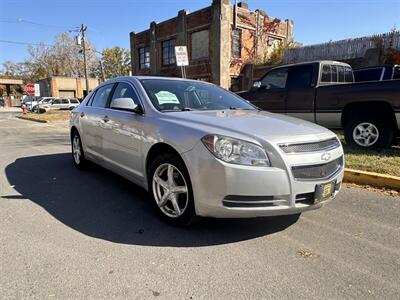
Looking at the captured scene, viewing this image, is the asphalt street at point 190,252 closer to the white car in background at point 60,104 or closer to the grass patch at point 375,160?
the grass patch at point 375,160

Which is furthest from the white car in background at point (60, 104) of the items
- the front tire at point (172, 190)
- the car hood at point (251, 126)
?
the car hood at point (251, 126)

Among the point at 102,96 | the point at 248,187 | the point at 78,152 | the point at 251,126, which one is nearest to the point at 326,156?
the point at 251,126

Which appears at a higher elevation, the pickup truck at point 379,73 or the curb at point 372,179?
the pickup truck at point 379,73

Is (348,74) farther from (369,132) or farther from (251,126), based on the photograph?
(251,126)

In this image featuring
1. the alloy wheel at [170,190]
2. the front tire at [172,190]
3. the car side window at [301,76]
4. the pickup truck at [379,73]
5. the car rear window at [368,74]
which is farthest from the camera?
the car rear window at [368,74]

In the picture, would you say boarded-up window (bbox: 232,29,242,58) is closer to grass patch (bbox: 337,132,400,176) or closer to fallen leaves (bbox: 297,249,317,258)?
grass patch (bbox: 337,132,400,176)

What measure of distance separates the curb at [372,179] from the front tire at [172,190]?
3.16 meters

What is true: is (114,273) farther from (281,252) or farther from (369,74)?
(369,74)

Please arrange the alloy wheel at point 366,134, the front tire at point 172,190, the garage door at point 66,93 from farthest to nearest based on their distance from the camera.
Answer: the garage door at point 66,93 → the alloy wheel at point 366,134 → the front tire at point 172,190

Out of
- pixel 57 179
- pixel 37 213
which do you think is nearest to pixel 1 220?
pixel 37 213

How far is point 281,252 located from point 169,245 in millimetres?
1054

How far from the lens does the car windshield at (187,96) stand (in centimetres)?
429

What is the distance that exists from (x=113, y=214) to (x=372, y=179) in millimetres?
3868

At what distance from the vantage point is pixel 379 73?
9.10 meters
